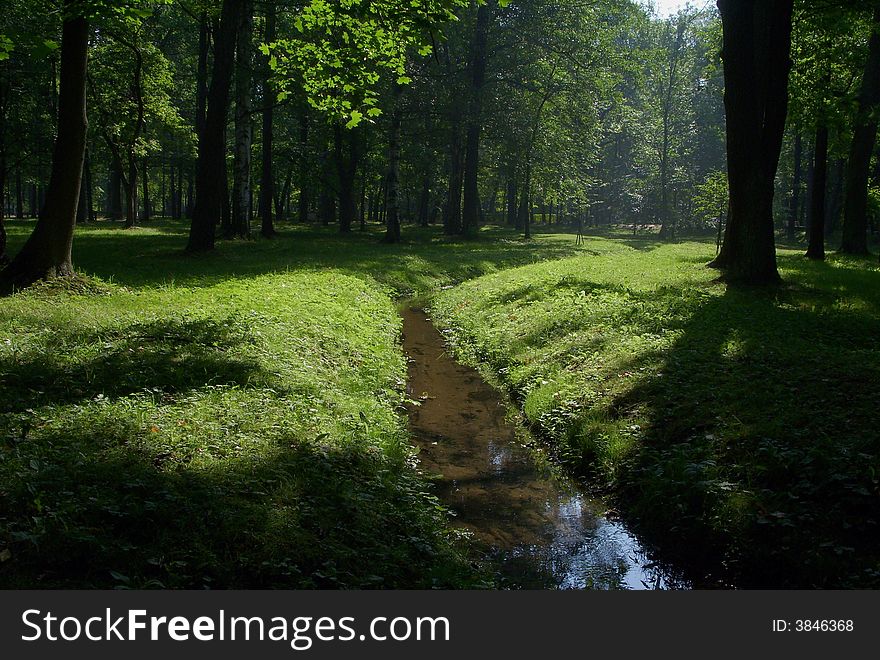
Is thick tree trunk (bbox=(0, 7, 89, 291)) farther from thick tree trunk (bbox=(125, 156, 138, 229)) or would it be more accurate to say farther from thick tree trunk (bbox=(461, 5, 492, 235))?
thick tree trunk (bbox=(125, 156, 138, 229))

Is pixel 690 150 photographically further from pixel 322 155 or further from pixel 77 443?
pixel 77 443

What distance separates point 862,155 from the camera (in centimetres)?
2436

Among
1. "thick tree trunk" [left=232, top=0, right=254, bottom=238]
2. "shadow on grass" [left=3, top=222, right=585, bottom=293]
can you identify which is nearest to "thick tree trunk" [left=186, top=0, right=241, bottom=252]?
"shadow on grass" [left=3, top=222, right=585, bottom=293]

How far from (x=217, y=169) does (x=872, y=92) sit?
21.8 meters

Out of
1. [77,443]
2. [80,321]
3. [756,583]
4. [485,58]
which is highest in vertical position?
[485,58]

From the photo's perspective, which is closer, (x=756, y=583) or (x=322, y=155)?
(x=756, y=583)

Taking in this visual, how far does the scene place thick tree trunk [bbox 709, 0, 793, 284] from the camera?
1520 cm

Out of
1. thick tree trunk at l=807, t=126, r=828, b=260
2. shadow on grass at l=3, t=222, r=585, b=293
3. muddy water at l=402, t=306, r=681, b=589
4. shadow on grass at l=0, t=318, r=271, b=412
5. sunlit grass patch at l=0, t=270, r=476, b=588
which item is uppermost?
thick tree trunk at l=807, t=126, r=828, b=260

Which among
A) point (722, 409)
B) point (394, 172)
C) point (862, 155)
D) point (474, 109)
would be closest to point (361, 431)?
point (722, 409)

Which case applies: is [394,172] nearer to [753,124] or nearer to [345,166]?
[345,166]

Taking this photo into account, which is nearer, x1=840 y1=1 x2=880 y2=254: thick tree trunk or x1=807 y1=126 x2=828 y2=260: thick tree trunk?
x1=840 y1=1 x2=880 y2=254: thick tree trunk

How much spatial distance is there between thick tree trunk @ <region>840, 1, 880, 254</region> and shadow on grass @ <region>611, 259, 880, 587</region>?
15.3 metres
